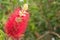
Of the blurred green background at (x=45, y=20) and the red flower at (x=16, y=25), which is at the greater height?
the red flower at (x=16, y=25)

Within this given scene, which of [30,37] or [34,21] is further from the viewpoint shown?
[34,21]

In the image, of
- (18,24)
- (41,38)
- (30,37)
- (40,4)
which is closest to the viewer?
(18,24)

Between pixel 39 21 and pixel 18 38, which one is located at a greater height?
pixel 18 38

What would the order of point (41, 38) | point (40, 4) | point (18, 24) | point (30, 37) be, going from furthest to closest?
point (40, 4) → point (41, 38) → point (30, 37) → point (18, 24)

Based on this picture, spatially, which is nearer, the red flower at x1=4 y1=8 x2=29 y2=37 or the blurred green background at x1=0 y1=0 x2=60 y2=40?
the red flower at x1=4 y1=8 x2=29 y2=37

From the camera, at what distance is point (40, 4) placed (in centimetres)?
379

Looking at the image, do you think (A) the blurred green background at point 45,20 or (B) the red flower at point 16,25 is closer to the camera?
(B) the red flower at point 16,25

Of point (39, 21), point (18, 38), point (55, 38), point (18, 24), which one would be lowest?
point (55, 38)

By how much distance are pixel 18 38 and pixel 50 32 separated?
6.10 feet

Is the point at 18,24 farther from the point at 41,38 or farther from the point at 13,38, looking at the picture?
the point at 41,38

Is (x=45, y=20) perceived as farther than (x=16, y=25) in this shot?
Yes

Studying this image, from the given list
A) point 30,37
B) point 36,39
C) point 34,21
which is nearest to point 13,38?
point 30,37

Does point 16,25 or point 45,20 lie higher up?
point 16,25

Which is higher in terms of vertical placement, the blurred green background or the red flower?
the red flower
